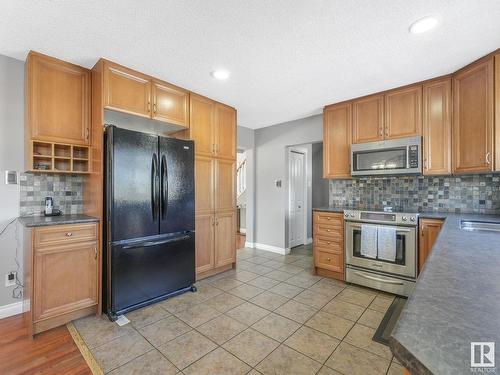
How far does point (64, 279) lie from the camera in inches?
85.0

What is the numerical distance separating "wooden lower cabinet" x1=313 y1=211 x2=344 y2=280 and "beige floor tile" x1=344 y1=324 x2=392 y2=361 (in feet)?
3.68

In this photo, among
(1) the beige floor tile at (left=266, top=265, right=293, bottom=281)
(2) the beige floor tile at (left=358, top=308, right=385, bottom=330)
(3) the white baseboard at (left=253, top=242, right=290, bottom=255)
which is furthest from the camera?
(3) the white baseboard at (left=253, top=242, right=290, bottom=255)

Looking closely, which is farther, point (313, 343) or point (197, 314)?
point (197, 314)

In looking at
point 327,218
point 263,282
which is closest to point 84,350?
point 263,282

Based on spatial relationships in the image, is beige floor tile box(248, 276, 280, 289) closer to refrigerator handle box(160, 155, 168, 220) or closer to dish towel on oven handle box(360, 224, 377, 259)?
dish towel on oven handle box(360, 224, 377, 259)

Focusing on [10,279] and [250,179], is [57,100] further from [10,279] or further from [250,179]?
[250,179]

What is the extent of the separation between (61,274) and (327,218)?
2.98 m

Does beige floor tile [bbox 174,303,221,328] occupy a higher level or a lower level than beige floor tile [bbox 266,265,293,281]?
higher

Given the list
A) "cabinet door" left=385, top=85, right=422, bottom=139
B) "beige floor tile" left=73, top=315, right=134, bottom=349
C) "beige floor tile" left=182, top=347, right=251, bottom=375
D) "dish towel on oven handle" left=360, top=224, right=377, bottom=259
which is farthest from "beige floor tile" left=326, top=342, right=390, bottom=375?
"cabinet door" left=385, top=85, right=422, bottom=139

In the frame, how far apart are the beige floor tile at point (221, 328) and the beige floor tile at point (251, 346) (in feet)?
0.20

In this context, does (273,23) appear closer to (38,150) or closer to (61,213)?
(38,150)

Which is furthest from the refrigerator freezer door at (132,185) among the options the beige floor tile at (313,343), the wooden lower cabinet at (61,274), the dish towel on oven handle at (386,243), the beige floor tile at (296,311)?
the dish towel on oven handle at (386,243)

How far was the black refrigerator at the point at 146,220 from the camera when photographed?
7.48 ft

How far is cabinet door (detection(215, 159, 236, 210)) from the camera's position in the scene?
11.4ft
